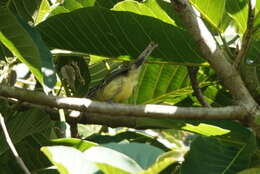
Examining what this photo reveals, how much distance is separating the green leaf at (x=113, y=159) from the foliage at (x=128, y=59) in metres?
0.32

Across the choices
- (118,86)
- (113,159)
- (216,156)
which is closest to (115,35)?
(118,86)

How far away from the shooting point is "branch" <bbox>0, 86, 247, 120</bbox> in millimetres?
1313

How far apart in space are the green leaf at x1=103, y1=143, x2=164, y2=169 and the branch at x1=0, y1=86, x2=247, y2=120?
273 millimetres

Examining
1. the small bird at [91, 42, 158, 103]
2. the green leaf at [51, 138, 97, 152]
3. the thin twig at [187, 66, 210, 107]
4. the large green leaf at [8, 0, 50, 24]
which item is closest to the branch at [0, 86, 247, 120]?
the green leaf at [51, 138, 97, 152]

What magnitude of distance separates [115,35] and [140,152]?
86cm

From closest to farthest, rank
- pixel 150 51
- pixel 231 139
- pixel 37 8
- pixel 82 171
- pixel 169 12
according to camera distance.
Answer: pixel 82 171, pixel 231 139, pixel 150 51, pixel 169 12, pixel 37 8

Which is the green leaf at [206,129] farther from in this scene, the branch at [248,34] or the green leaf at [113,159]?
the green leaf at [113,159]

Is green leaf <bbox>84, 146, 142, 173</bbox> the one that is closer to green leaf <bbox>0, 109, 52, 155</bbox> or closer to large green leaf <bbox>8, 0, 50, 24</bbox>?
green leaf <bbox>0, 109, 52, 155</bbox>

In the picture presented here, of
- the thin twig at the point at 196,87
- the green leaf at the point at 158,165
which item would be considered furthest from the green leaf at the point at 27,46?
the green leaf at the point at 158,165

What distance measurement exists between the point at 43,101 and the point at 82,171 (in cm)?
44

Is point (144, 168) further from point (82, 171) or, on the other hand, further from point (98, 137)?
point (98, 137)

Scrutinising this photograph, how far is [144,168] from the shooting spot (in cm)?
98

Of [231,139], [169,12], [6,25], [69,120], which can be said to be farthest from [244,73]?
[6,25]

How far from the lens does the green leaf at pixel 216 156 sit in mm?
1407
